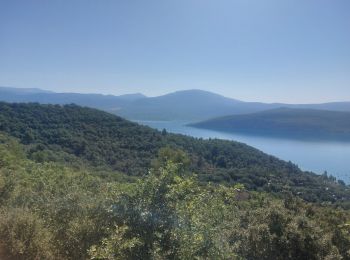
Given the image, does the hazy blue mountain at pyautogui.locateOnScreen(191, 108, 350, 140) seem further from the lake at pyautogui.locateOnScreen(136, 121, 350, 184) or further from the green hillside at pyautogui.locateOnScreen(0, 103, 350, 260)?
the green hillside at pyautogui.locateOnScreen(0, 103, 350, 260)

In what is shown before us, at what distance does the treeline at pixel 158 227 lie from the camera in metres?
3.54

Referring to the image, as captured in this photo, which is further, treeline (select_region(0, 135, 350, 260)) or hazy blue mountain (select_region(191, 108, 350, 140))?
hazy blue mountain (select_region(191, 108, 350, 140))

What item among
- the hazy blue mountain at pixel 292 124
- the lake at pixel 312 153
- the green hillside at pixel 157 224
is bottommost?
the lake at pixel 312 153

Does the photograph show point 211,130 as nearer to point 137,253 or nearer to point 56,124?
point 56,124

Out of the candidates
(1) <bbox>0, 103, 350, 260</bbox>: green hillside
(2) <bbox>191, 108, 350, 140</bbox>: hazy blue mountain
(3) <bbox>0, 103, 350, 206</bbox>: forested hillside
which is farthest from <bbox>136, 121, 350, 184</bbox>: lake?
(1) <bbox>0, 103, 350, 260</bbox>: green hillside

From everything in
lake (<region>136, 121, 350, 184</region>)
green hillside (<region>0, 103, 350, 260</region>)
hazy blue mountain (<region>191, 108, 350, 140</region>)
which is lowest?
lake (<region>136, 121, 350, 184</region>)

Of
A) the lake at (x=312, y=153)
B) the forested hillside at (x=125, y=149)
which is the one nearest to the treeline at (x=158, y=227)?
the forested hillside at (x=125, y=149)

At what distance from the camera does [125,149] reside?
42.6 meters

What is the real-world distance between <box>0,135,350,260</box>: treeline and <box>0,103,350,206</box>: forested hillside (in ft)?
86.7

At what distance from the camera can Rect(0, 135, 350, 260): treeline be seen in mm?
3543

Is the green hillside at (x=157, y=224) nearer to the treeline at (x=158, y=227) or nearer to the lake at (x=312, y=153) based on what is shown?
the treeline at (x=158, y=227)

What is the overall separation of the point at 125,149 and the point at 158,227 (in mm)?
39163

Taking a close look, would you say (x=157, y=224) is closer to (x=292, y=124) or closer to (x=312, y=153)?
(x=312, y=153)

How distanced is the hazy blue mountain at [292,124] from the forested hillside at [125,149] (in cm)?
8807
